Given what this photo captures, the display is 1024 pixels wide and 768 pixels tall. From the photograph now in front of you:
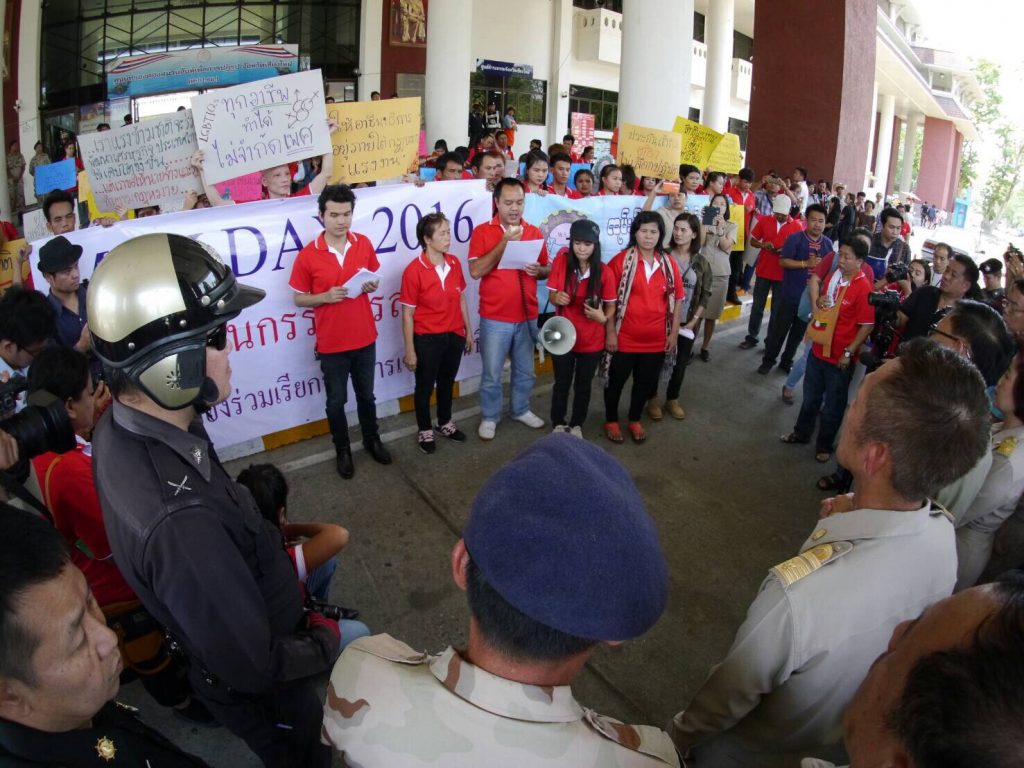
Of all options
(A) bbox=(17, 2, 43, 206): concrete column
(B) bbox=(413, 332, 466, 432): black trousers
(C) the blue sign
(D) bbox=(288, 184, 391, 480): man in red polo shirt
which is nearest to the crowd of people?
(D) bbox=(288, 184, 391, 480): man in red polo shirt

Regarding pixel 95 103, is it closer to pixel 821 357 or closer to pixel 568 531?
pixel 821 357

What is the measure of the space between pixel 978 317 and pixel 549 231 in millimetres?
3673

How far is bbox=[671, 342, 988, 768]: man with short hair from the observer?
4.87 feet

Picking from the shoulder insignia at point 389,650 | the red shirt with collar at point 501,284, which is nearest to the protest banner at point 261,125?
the red shirt with collar at point 501,284

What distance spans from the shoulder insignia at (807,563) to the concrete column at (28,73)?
2390cm

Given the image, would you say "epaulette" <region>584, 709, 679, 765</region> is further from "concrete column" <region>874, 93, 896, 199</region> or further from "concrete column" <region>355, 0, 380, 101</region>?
"concrete column" <region>874, 93, 896, 199</region>

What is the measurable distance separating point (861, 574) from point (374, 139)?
4.40m

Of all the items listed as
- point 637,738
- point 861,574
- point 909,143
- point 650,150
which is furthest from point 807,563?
point 909,143

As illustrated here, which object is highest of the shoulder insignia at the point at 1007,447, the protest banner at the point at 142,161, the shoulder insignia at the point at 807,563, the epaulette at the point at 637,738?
the protest banner at the point at 142,161

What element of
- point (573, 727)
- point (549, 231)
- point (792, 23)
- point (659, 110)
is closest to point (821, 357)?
point (549, 231)

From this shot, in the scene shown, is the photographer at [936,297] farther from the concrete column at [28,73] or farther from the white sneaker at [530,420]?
the concrete column at [28,73]

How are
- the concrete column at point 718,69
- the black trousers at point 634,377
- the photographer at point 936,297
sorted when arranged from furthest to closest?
1. the concrete column at point 718,69
2. the black trousers at point 634,377
3. the photographer at point 936,297

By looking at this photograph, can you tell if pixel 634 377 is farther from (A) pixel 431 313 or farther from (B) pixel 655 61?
(B) pixel 655 61

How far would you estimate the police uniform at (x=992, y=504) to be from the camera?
7.57 feet
